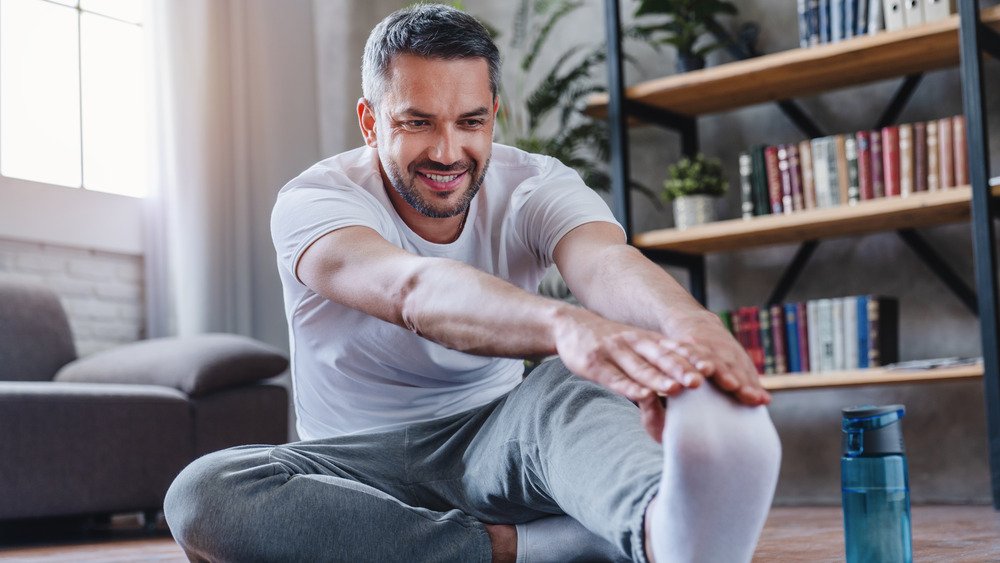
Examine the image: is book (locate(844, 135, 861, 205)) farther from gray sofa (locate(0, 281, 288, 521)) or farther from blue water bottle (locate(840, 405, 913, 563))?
blue water bottle (locate(840, 405, 913, 563))

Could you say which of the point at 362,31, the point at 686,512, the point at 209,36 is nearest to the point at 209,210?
the point at 209,36

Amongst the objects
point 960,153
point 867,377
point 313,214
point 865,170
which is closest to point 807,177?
point 865,170

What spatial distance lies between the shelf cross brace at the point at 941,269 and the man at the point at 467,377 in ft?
5.58

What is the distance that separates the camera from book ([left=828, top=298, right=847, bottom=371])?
2.69 m

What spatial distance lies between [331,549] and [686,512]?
47 centimetres

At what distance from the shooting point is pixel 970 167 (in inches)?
94.8

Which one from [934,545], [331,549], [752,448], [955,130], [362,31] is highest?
[362,31]

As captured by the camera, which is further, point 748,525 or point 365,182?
point 365,182

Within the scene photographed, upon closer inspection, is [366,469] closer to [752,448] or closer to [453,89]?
[453,89]

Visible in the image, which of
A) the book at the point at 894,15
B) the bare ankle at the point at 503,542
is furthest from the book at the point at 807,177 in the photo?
the bare ankle at the point at 503,542

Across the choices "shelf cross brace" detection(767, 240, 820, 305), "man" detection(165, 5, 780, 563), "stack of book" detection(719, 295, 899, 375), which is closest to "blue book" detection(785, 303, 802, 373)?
"stack of book" detection(719, 295, 899, 375)

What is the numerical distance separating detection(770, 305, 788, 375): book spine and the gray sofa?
129 cm

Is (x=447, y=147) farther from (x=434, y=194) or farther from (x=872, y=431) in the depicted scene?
(x=872, y=431)

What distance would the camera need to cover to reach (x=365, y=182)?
4.62 ft
